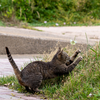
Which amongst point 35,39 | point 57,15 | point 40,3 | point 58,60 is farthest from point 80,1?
point 58,60

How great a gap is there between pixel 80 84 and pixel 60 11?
41.1 ft

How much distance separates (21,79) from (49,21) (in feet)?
37.3

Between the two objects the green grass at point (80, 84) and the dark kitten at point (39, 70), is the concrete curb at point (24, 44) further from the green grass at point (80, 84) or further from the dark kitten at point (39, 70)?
the dark kitten at point (39, 70)

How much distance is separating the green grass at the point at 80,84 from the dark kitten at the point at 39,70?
15 centimetres

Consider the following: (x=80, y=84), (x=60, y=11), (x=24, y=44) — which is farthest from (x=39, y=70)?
(x=60, y=11)

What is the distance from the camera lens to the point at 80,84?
343cm

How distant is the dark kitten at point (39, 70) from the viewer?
Answer: 3560 mm

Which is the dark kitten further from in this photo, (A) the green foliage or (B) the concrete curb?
(A) the green foliage

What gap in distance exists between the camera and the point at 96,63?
12.4 ft

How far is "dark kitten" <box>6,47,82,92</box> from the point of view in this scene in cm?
356

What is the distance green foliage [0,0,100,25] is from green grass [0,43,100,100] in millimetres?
9308

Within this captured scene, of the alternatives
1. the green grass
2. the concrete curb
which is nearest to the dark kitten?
the green grass

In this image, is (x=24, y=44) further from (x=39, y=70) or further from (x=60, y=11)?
(x=60, y=11)

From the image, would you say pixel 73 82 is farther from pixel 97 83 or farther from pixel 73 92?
pixel 97 83
